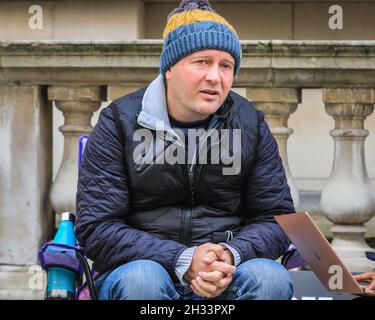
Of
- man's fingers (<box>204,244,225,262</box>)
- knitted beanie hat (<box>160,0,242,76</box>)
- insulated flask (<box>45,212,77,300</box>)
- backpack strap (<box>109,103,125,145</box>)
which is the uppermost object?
knitted beanie hat (<box>160,0,242,76</box>)

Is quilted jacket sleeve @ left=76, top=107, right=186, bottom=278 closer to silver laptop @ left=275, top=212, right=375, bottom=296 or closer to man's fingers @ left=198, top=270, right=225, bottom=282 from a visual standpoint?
man's fingers @ left=198, top=270, right=225, bottom=282

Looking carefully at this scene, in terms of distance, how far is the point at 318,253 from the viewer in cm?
331

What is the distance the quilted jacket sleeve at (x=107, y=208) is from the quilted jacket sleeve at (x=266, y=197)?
29cm

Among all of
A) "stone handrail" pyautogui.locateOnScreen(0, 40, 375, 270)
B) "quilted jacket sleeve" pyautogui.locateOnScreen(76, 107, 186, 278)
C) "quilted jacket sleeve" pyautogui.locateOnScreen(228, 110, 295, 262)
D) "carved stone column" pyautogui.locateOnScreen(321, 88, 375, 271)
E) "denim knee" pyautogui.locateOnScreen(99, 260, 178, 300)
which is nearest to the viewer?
"denim knee" pyautogui.locateOnScreen(99, 260, 178, 300)

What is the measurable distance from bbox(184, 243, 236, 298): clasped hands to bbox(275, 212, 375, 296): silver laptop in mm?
214

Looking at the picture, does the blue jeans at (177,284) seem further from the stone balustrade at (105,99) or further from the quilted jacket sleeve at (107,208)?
the stone balustrade at (105,99)

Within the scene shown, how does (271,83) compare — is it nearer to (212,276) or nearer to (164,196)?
(164,196)

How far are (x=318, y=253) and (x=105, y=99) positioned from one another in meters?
1.77

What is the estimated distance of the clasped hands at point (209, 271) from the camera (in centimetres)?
323

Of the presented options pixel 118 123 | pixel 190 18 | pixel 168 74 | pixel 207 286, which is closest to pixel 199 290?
pixel 207 286

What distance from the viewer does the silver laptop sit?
323cm

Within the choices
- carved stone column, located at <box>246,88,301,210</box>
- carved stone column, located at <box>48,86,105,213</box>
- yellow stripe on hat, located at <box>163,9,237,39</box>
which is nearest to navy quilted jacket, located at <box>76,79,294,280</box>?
yellow stripe on hat, located at <box>163,9,237,39</box>
